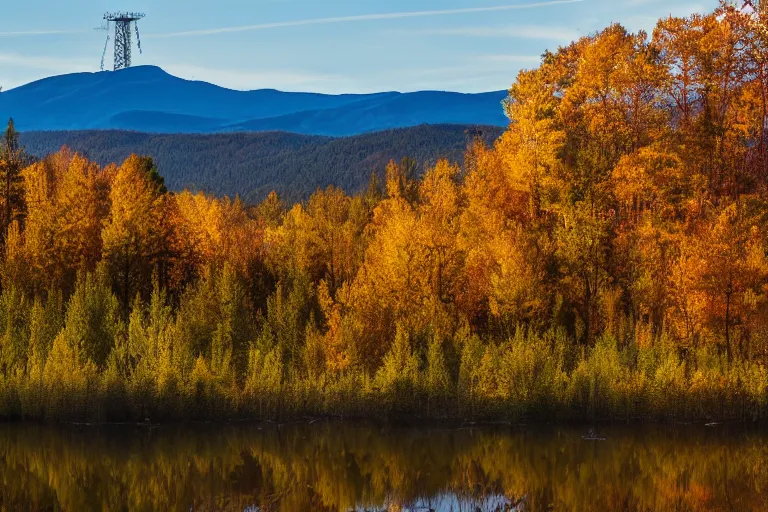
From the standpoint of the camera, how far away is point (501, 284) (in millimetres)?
43625

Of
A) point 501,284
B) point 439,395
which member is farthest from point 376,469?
point 501,284

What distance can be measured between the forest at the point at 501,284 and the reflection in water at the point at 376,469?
5.67ft

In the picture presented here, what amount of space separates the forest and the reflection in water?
5.67ft

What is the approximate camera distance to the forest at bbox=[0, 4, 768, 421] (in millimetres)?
35969


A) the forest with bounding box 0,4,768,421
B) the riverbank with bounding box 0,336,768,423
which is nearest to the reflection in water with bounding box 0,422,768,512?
the riverbank with bounding box 0,336,768,423

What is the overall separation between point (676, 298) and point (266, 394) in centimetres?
1908

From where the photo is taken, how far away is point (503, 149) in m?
52.7

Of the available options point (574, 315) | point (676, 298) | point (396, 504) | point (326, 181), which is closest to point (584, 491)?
point (396, 504)

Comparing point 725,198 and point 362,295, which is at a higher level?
point 725,198

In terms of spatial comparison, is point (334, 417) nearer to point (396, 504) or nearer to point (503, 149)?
point (396, 504)

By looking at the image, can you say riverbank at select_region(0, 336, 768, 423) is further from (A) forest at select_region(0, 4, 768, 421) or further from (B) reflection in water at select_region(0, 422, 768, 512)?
(B) reflection in water at select_region(0, 422, 768, 512)

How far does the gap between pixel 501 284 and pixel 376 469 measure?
51.8ft

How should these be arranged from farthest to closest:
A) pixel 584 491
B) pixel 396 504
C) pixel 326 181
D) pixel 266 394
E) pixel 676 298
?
1. pixel 326 181
2. pixel 676 298
3. pixel 266 394
4. pixel 584 491
5. pixel 396 504

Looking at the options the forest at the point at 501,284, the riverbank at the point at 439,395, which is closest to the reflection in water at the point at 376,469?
the riverbank at the point at 439,395
